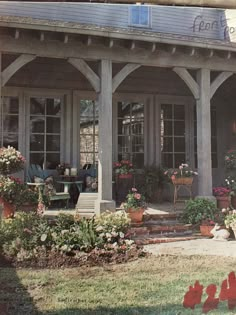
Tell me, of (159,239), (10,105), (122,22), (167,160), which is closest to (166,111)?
(167,160)

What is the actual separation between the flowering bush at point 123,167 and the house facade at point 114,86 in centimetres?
33

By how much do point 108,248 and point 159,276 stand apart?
4.02 feet

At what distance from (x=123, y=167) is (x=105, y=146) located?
1661 mm

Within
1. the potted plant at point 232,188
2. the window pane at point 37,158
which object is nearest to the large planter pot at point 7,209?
the window pane at point 37,158

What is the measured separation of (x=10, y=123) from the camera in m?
9.16

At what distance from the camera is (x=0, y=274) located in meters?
4.84

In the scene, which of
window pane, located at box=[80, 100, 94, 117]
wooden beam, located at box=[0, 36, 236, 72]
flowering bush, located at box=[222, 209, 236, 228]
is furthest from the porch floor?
wooden beam, located at box=[0, 36, 236, 72]

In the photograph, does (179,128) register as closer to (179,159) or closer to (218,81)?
(179,159)

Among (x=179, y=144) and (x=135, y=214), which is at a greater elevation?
(x=179, y=144)

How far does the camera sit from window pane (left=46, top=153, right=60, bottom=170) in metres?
9.39

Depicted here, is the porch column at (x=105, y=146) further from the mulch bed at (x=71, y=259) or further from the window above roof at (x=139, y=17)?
the window above roof at (x=139, y=17)

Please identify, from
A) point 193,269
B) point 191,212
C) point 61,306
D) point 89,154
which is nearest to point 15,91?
point 89,154

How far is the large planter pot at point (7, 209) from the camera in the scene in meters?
6.92

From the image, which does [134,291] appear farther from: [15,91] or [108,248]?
[15,91]
